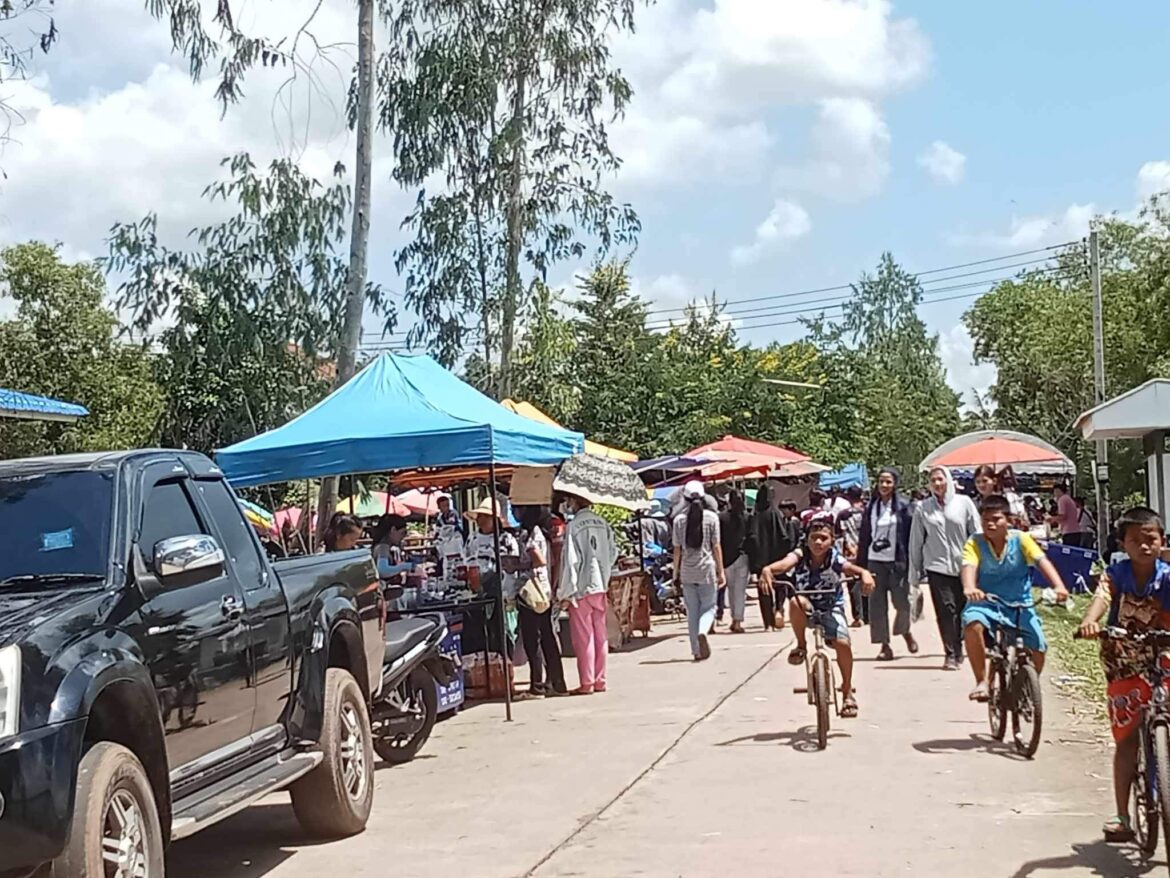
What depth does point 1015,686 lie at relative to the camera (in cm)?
980

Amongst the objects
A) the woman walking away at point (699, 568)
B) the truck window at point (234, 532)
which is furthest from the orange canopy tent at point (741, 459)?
the truck window at point (234, 532)

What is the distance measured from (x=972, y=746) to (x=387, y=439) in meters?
5.27

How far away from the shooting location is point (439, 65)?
81.0 ft

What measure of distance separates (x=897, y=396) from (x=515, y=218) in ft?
154

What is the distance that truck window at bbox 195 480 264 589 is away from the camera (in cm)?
730

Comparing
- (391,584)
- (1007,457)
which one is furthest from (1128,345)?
(391,584)

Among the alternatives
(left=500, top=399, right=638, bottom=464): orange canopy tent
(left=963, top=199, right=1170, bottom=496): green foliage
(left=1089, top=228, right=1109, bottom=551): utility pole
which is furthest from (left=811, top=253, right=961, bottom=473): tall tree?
(left=500, top=399, right=638, bottom=464): orange canopy tent

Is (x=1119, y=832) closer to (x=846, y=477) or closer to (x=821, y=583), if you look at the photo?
(x=821, y=583)

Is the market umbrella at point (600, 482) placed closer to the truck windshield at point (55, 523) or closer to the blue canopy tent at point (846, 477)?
the truck windshield at point (55, 523)

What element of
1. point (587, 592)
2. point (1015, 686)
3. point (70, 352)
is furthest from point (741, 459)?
point (70, 352)

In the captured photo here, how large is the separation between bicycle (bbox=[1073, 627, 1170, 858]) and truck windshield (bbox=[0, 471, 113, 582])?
441cm

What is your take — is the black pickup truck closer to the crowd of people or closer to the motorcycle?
the motorcycle

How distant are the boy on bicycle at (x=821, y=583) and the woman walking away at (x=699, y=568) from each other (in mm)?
4779

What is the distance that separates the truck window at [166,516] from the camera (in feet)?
21.5
